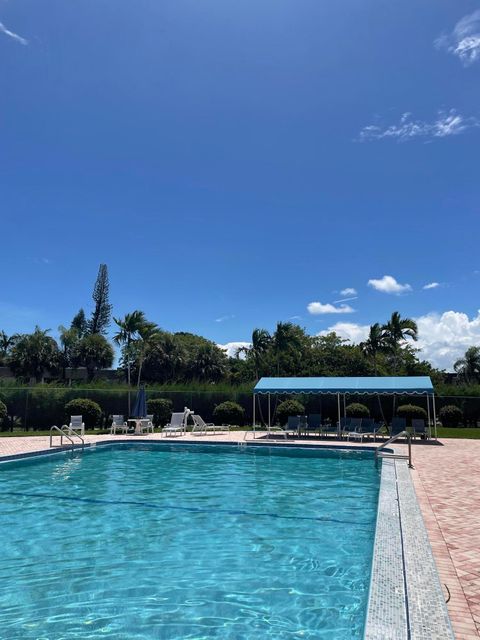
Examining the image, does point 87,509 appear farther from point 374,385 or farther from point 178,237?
point 178,237

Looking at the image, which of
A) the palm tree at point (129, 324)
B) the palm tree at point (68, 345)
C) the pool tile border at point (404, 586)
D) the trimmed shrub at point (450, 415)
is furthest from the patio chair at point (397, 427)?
the palm tree at point (68, 345)

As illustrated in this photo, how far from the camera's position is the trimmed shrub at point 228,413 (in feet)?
77.3

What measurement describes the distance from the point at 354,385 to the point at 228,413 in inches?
297

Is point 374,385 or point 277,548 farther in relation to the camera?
point 374,385

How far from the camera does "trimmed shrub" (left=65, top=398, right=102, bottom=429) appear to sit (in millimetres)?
21375

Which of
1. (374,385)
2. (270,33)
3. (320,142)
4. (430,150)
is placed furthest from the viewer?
(374,385)

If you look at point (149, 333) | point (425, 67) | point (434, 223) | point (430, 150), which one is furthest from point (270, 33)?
point (149, 333)

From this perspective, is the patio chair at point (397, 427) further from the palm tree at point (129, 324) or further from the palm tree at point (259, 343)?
the palm tree at point (259, 343)

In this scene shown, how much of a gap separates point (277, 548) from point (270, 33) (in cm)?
1143

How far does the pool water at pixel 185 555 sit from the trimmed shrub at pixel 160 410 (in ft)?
38.0

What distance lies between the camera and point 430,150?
14969mm

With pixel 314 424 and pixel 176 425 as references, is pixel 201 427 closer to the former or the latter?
pixel 176 425

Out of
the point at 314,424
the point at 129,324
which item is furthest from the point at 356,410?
the point at 129,324

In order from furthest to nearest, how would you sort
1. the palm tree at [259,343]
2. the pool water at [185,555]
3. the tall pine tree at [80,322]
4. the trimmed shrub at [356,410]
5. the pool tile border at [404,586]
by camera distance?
the tall pine tree at [80,322]
the palm tree at [259,343]
the trimmed shrub at [356,410]
the pool water at [185,555]
the pool tile border at [404,586]
